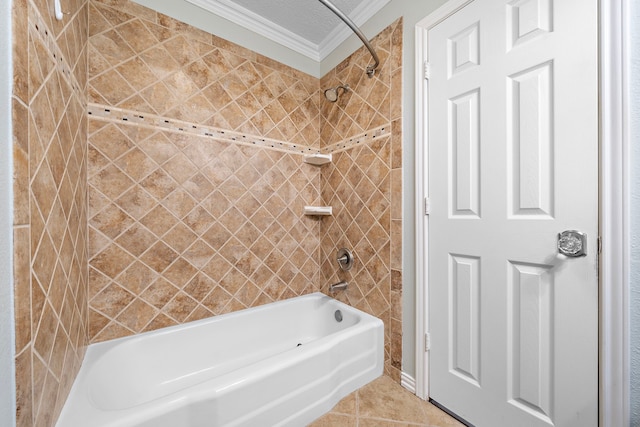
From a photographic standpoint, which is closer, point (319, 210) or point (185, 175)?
point (185, 175)

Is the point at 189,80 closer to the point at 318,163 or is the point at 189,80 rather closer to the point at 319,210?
the point at 318,163

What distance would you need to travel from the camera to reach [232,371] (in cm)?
110

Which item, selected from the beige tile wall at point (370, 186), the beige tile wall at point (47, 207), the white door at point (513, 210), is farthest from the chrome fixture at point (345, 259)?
the beige tile wall at point (47, 207)

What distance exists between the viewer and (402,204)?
4.35 feet

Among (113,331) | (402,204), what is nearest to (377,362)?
(402,204)

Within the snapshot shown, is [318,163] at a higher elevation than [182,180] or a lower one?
higher

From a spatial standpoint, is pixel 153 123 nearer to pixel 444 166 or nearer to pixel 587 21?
pixel 444 166

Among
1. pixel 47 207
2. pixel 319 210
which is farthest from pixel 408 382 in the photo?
pixel 47 207

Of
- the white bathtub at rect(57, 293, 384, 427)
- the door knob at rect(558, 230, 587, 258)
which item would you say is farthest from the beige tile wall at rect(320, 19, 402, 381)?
the door knob at rect(558, 230, 587, 258)

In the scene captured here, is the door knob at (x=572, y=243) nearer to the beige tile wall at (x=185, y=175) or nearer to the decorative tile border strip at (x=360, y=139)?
the decorative tile border strip at (x=360, y=139)

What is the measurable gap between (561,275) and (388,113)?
1.07 metres

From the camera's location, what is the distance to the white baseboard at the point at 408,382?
1.26m

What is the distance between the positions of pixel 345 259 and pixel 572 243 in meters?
1.10

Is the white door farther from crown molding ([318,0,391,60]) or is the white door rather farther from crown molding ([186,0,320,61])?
crown molding ([186,0,320,61])
